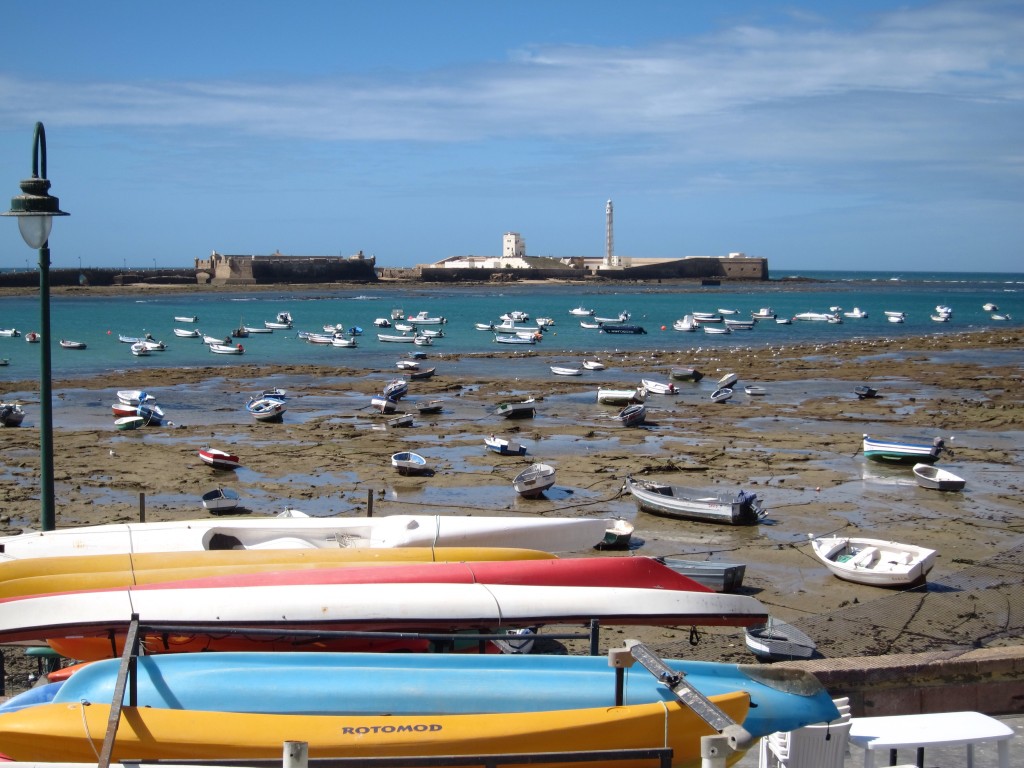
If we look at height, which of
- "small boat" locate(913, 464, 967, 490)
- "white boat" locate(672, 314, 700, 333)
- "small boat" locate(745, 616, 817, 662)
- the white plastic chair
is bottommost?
"small boat" locate(913, 464, 967, 490)

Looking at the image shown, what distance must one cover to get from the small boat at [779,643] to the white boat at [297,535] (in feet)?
8.50

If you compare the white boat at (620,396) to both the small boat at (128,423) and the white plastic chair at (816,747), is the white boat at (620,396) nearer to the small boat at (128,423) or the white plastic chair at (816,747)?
the small boat at (128,423)

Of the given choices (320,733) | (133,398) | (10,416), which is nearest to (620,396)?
(133,398)

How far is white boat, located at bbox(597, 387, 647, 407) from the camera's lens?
110 feet

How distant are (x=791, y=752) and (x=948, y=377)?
40.6 m

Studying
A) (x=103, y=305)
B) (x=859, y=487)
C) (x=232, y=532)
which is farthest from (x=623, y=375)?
(x=103, y=305)

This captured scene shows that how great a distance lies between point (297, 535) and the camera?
11.1 meters

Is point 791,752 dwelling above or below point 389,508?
above

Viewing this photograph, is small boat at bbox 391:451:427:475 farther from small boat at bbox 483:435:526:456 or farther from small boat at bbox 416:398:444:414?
small boat at bbox 416:398:444:414

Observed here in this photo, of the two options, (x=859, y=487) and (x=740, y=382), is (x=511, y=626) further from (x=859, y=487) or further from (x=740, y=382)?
(x=740, y=382)

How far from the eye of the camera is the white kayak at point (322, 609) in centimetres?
705

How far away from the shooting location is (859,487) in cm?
2112

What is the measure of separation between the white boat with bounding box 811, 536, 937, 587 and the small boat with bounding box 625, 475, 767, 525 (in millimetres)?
1968

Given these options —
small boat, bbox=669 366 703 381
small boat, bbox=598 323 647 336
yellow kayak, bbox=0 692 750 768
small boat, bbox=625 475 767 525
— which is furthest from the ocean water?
yellow kayak, bbox=0 692 750 768
